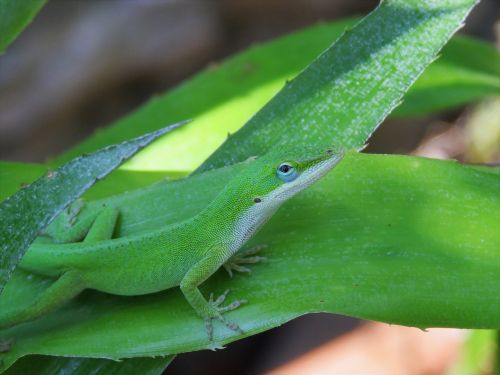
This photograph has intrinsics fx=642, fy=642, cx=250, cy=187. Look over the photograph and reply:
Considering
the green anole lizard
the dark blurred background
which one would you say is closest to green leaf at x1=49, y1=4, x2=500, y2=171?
the green anole lizard

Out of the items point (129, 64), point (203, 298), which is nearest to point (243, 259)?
point (203, 298)

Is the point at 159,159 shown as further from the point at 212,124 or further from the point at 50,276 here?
the point at 50,276

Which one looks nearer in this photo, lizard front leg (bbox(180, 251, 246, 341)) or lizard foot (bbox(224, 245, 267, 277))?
lizard front leg (bbox(180, 251, 246, 341))

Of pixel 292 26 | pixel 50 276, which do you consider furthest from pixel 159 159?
pixel 292 26

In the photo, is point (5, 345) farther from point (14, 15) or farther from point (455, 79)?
point (455, 79)

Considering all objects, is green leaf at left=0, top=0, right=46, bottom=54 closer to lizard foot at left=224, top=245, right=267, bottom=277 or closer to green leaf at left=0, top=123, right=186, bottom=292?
green leaf at left=0, top=123, right=186, bottom=292
